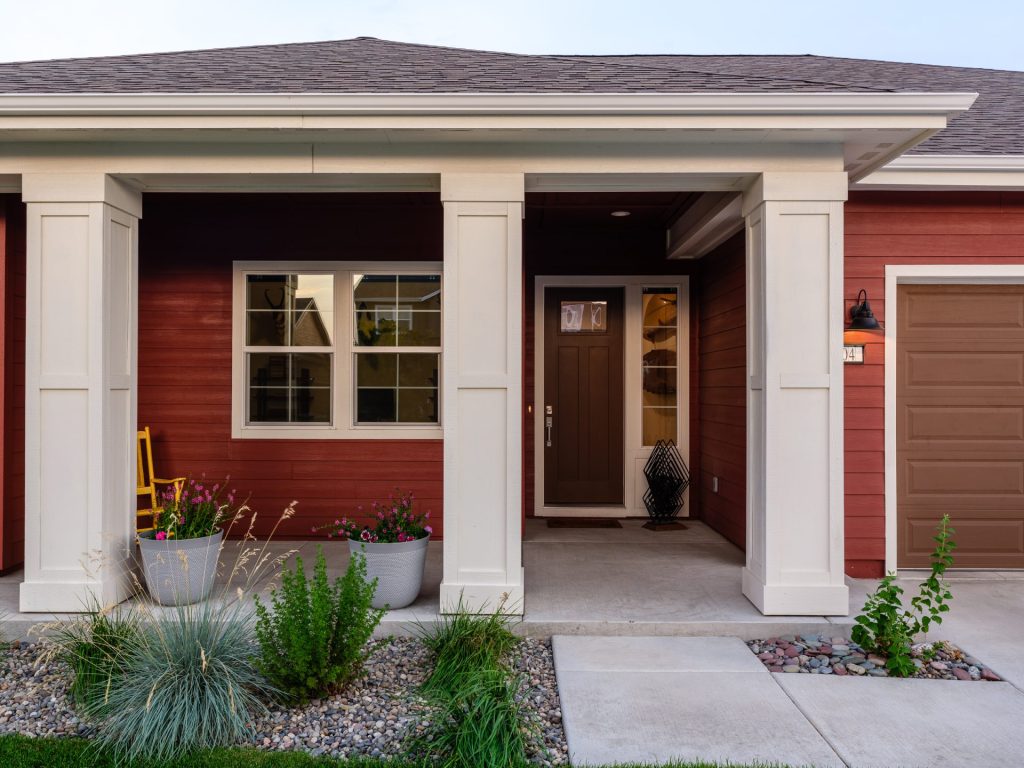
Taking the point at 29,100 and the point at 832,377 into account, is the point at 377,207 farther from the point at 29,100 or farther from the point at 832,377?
the point at 832,377

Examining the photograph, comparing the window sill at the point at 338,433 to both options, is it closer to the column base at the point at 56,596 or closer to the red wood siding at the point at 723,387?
the column base at the point at 56,596

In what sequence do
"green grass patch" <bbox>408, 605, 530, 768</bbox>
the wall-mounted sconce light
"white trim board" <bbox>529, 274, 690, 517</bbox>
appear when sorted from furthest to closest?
"white trim board" <bbox>529, 274, 690, 517</bbox> → the wall-mounted sconce light → "green grass patch" <bbox>408, 605, 530, 768</bbox>

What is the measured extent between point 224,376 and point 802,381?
419 cm

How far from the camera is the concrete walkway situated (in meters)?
2.53

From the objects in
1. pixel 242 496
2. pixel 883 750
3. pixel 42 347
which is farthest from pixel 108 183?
pixel 883 750

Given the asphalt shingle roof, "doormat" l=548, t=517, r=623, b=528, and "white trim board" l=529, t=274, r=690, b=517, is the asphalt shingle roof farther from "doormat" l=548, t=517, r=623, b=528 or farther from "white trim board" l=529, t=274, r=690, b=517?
"doormat" l=548, t=517, r=623, b=528

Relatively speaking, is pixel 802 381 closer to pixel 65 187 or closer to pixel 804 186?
pixel 804 186

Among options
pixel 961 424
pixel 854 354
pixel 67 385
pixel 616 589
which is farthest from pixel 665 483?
pixel 67 385

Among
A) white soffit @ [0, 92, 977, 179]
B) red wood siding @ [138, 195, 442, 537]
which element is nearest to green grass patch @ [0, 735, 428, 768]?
white soffit @ [0, 92, 977, 179]

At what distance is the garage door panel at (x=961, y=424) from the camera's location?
473cm

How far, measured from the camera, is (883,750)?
256cm

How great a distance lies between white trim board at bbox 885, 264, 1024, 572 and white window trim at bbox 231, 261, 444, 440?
3.18 meters

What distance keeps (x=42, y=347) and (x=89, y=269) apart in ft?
1.56

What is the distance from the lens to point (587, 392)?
6.41m
